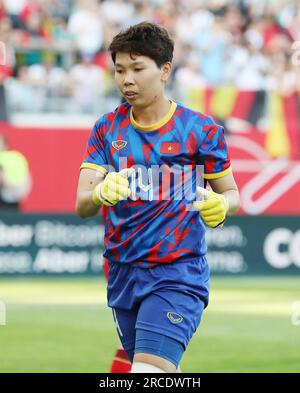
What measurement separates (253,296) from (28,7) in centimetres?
718

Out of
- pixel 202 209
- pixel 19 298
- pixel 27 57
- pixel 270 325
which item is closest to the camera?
pixel 202 209

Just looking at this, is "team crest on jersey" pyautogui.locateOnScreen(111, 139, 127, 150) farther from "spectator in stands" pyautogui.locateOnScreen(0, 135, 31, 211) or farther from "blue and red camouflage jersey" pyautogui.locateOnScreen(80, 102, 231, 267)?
"spectator in stands" pyautogui.locateOnScreen(0, 135, 31, 211)

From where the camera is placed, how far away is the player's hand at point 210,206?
5.57m

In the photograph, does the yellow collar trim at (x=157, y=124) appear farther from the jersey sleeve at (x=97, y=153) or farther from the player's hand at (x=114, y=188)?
the player's hand at (x=114, y=188)

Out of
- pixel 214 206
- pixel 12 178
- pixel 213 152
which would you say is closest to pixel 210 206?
pixel 214 206

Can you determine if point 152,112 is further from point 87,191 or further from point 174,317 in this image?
point 174,317

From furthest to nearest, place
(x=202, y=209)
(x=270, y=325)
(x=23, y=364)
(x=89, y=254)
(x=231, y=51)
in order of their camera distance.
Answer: (x=231, y=51), (x=89, y=254), (x=270, y=325), (x=23, y=364), (x=202, y=209)

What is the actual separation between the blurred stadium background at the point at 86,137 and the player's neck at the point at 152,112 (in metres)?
8.48

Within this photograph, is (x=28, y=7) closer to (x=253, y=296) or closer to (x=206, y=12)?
(x=206, y=12)

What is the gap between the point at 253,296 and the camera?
15.3m

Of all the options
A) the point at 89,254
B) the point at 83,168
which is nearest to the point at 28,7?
the point at 89,254

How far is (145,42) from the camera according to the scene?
5.70 m

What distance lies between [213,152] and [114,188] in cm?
69

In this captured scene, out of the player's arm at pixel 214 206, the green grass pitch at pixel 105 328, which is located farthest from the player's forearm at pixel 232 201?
the green grass pitch at pixel 105 328
